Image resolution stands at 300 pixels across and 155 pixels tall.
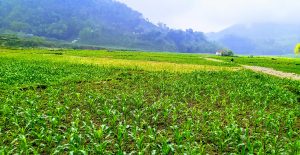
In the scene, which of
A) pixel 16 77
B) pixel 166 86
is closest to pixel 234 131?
pixel 166 86

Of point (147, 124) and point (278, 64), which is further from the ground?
point (147, 124)

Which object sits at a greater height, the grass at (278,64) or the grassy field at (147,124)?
the grassy field at (147,124)

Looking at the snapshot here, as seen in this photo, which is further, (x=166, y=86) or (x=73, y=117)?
(x=166, y=86)

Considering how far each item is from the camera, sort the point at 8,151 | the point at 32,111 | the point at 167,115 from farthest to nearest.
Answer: the point at 167,115, the point at 32,111, the point at 8,151

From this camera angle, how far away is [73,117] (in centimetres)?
1622

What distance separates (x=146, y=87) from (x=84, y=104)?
9615 mm

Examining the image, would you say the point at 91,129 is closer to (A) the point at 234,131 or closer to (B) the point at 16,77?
(A) the point at 234,131

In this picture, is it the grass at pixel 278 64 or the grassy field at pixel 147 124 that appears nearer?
the grassy field at pixel 147 124

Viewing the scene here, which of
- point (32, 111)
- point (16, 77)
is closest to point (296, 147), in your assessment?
point (32, 111)

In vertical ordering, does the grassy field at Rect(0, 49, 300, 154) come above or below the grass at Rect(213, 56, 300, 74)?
above

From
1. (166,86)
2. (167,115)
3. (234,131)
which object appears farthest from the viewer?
(166,86)

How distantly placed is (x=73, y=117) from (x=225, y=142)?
7244mm

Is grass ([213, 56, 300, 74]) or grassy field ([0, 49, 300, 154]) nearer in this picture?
grassy field ([0, 49, 300, 154])

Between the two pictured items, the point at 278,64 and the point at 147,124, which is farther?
the point at 278,64
